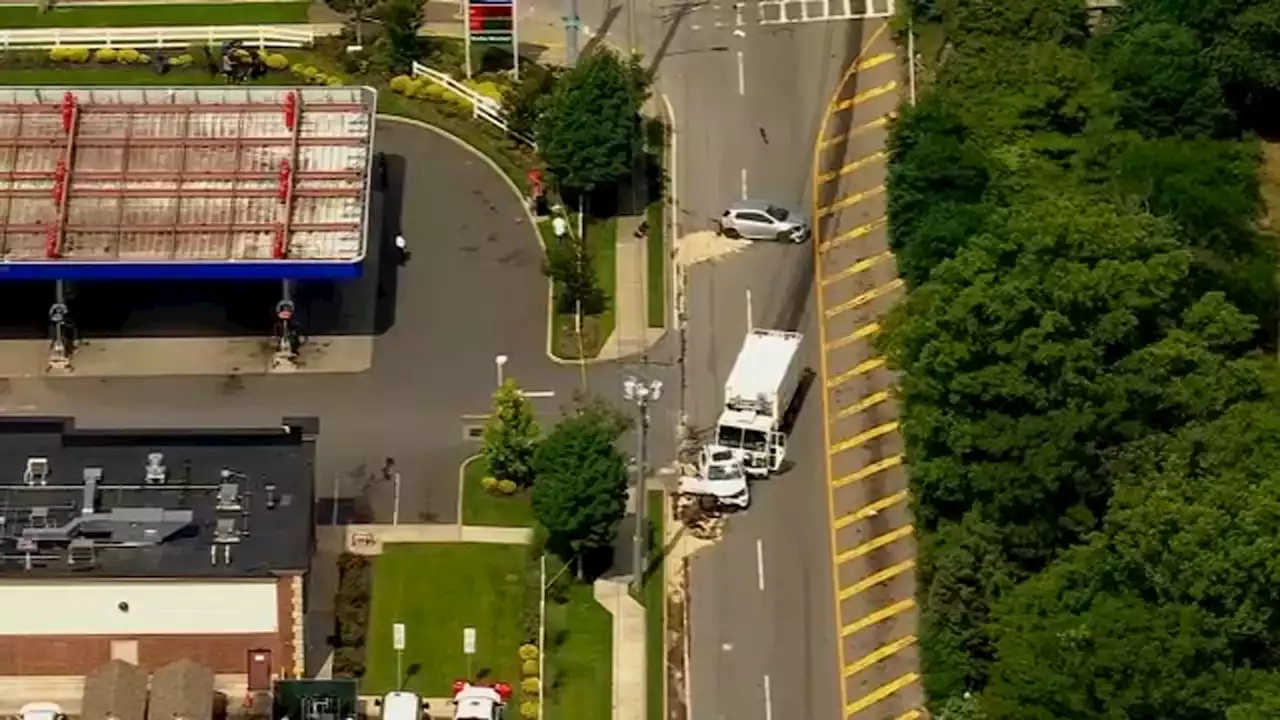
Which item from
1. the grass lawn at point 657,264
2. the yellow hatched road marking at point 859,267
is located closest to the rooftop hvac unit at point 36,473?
the grass lawn at point 657,264

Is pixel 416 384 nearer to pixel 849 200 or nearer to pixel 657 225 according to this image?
pixel 657 225

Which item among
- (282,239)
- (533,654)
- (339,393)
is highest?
(282,239)

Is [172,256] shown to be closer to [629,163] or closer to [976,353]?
[629,163]

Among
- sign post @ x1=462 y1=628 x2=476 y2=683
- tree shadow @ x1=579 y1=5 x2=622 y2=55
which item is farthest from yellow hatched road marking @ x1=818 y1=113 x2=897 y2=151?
Answer: sign post @ x1=462 y1=628 x2=476 y2=683

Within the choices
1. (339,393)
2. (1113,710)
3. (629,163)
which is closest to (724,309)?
(629,163)

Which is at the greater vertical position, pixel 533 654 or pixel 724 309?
pixel 724 309

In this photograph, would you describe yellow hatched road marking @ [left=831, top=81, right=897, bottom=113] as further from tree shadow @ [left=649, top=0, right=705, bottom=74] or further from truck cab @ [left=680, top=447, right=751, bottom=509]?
truck cab @ [left=680, top=447, right=751, bottom=509]

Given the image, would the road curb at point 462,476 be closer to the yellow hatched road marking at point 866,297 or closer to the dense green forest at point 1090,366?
the yellow hatched road marking at point 866,297
